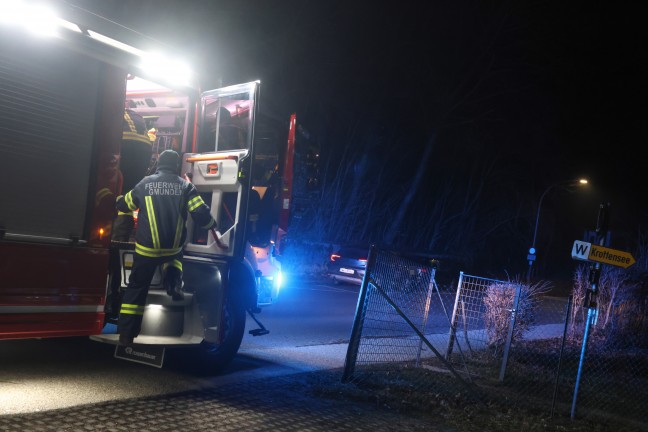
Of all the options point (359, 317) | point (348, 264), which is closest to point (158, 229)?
point (359, 317)

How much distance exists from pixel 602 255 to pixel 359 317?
2.84 m

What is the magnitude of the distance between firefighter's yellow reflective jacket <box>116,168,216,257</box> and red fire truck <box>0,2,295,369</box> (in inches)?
10.4

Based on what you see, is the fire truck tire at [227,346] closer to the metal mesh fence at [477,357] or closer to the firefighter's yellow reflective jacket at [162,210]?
the firefighter's yellow reflective jacket at [162,210]

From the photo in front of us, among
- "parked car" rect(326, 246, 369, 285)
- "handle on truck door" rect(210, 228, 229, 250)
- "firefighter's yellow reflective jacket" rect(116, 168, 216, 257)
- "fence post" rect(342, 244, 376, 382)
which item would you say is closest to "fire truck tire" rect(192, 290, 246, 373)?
"handle on truck door" rect(210, 228, 229, 250)

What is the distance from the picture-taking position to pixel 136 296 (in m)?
5.95

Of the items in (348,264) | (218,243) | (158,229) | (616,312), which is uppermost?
(158,229)

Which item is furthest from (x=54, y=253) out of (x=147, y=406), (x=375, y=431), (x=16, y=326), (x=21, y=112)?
(x=375, y=431)

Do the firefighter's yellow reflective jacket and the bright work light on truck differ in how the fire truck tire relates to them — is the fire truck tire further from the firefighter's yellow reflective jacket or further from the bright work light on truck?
the bright work light on truck

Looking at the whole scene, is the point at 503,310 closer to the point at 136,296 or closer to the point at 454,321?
the point at 454,321

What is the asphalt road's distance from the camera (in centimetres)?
562

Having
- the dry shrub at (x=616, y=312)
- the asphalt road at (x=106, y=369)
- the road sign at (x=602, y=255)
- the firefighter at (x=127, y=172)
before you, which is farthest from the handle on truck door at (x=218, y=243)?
the dry shrub at (x=616, y=312)

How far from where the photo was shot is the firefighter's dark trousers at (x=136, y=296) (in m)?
5.91

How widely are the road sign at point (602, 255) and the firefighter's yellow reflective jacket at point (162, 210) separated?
4.19 metres

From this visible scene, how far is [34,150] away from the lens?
518 centimetres
